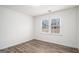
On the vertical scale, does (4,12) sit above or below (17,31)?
above

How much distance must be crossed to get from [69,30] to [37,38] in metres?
2.06

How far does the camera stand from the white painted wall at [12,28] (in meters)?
2.22

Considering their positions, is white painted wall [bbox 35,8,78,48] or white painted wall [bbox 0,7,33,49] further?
white painted wall [bbox 35,8,78,48]

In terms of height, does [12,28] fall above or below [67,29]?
above

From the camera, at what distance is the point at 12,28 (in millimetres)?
2564

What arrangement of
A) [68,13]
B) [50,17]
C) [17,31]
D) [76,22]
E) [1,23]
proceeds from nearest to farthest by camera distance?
[1,23]
[76,22]
[68,13]
[17,31]
[50,17]

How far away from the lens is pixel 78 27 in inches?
89.7

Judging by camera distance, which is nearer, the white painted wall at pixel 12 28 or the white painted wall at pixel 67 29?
the white painted wall at pixel 12 28

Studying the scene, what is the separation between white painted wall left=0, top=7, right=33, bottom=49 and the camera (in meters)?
2.22
